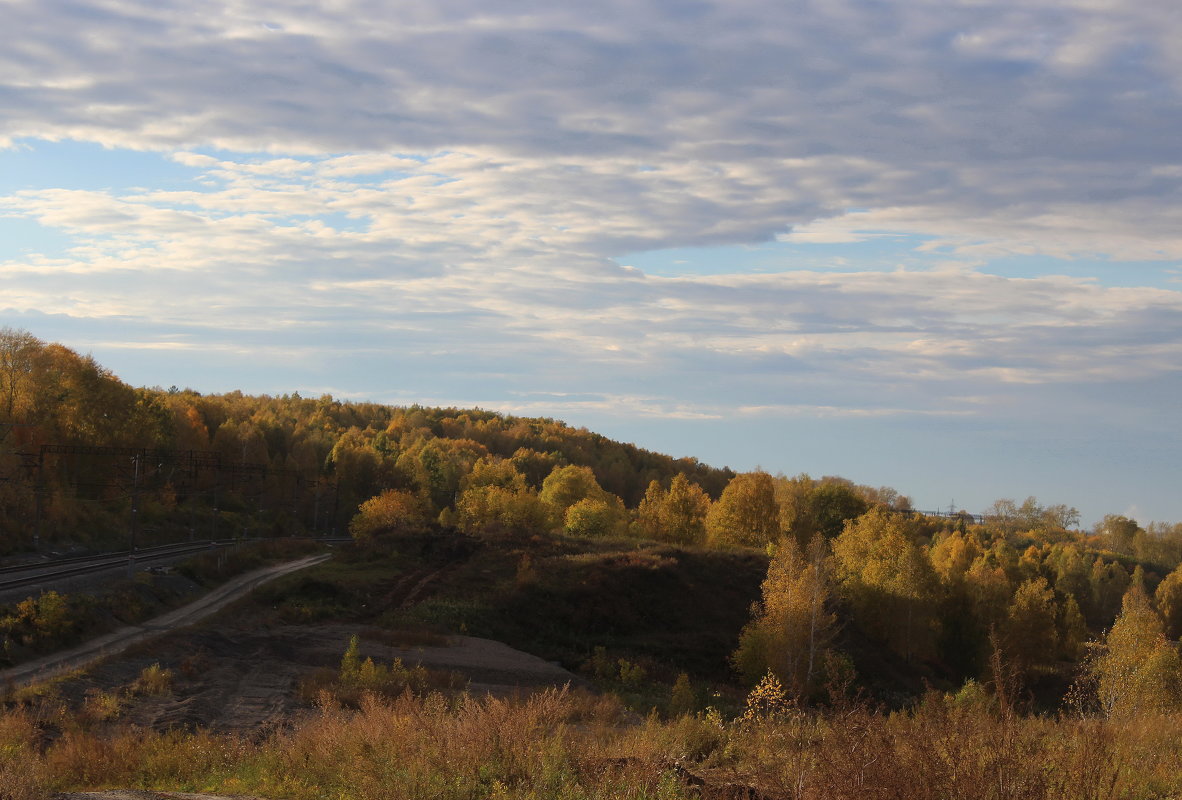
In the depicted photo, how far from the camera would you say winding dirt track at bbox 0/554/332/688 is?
108ft

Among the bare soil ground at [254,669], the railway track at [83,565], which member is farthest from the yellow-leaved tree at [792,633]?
the railway track at [83,565]

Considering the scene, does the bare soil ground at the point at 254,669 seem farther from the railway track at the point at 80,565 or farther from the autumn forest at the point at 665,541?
the railway track at the point at 80,565

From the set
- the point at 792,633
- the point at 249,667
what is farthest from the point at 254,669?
the point at 792,633

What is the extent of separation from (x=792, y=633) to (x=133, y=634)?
31552 millimetres

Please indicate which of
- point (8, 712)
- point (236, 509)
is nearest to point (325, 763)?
point (8, 712)

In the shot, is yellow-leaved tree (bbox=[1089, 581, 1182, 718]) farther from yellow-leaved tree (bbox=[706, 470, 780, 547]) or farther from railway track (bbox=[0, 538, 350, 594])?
railway track (bbox=[0, 538, 350, 594])

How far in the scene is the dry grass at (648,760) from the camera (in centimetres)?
865

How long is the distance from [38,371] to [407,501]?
35917 millimetres

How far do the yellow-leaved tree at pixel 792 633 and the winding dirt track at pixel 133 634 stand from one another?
1153 inches

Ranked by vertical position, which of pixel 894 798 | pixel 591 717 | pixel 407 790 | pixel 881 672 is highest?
pixel 894 798

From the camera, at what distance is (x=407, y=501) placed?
311 ft

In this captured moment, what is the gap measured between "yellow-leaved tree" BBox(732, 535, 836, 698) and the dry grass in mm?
29409

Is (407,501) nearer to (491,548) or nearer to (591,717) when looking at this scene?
(491,548)

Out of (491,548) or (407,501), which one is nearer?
(491,548)
